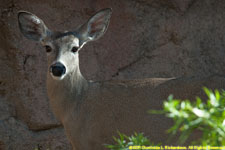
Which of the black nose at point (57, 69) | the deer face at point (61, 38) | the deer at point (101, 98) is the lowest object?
the deer at point (101, 98)

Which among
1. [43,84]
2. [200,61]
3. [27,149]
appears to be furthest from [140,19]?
[27,149]

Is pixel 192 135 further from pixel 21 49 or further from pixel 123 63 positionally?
pixel 21 49

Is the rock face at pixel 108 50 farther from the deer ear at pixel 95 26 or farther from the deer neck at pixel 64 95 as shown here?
the deer neck at pixel 64 95

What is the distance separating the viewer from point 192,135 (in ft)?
13.8

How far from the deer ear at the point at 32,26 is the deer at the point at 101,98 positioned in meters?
0.15

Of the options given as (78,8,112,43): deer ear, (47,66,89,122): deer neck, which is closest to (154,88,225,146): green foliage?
(47,66,89,122): deer neck

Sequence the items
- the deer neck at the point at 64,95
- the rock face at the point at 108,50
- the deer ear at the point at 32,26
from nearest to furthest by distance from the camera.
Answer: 1. the deer neck at the point at 64,95
2. the deer ear at the point at 32,26
3. the rock face at the point at 108,50

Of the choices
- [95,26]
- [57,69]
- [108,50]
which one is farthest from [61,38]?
[108,50]

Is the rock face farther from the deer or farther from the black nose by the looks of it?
the black nose

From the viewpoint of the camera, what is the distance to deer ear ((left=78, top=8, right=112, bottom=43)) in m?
5.05

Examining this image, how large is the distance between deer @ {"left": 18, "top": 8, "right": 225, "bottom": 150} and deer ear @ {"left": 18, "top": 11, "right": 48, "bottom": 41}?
0.50 ft

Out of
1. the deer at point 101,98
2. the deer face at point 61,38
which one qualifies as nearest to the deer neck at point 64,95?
the deer at point 101,98

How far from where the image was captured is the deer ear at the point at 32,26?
4977mm

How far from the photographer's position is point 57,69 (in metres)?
4.27
